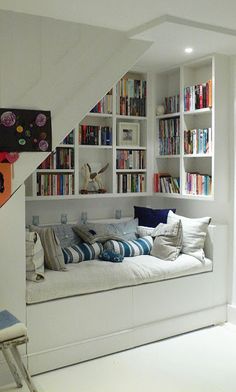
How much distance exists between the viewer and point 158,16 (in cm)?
330

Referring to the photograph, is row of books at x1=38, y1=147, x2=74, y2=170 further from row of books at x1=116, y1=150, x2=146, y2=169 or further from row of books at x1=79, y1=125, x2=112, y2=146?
row of books at x1=116, y1=150, x2=146, y2=169

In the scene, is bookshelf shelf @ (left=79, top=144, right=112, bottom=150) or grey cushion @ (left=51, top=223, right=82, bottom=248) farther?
bookshelf shelf @ (left=79, top=144, right=112, bottom=150)

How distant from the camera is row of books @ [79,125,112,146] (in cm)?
448

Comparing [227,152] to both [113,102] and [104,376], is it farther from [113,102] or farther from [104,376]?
[104,376]

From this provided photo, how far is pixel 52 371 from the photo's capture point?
11.0 ft

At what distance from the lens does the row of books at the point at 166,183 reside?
15.6 feet

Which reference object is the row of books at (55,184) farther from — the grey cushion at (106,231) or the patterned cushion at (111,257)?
the patterned cushion at (111,257)

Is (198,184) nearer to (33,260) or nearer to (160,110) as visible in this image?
(160,110)

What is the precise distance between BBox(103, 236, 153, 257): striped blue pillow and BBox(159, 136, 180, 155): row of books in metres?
0.97

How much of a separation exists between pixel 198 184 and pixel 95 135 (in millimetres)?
1084

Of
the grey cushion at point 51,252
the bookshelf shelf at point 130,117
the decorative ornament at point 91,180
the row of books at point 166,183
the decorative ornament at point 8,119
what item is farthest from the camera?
the row of books at point 166,183

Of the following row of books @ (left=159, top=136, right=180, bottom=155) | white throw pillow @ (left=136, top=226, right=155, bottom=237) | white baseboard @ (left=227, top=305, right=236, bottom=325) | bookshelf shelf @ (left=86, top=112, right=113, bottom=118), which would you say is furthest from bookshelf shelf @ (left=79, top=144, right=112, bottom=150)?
white baseboard @ (left=227, top=305, right=236, bottom=325)

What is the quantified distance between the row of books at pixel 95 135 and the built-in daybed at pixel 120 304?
47.3 inches

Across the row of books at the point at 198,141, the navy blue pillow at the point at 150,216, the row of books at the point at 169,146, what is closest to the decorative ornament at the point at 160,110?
the row of books at the point at 169,146
